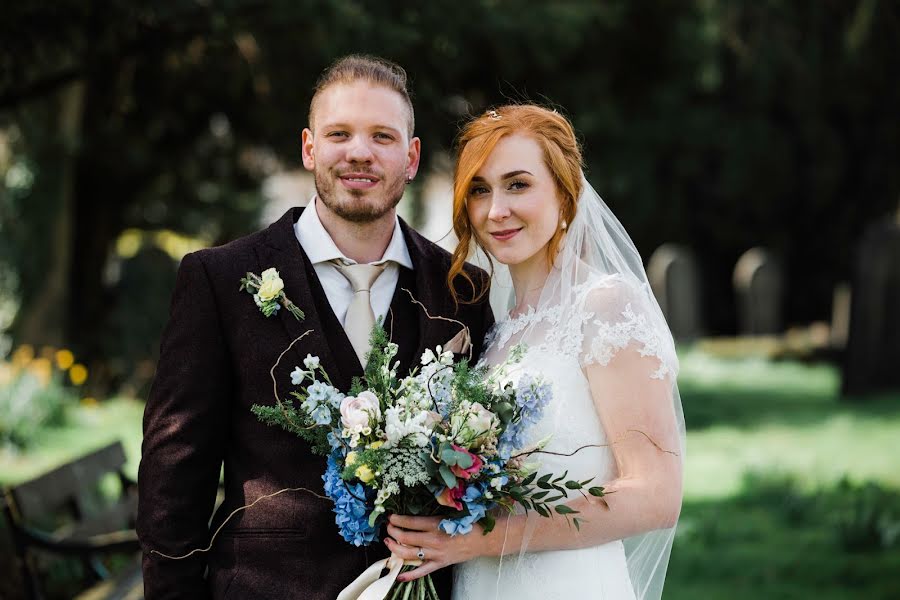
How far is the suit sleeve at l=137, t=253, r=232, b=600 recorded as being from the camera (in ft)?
9.83

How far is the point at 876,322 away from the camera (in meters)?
10.6

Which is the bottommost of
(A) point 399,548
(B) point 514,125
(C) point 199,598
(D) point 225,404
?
(C) point 199,598

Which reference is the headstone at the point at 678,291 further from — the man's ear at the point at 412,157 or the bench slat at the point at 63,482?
the man's ear at the point at 412,157

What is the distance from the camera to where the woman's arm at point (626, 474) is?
116 inches

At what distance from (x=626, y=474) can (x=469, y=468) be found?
680 mm

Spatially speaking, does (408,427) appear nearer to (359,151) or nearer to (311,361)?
(311,361)

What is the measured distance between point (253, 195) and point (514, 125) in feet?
35.3

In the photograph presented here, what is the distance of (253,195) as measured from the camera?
13.7m

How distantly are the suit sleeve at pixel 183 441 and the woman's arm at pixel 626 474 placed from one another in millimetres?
841

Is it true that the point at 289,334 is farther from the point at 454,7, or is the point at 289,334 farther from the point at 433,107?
the point at 433,107

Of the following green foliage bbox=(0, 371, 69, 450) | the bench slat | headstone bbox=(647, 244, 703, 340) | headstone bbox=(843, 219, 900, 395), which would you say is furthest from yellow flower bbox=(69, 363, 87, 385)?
headstone bbox=(647, 244, 703, 340)

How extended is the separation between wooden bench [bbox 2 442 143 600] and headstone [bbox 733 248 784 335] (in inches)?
453

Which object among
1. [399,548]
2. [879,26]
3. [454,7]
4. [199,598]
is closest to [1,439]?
[454,7]

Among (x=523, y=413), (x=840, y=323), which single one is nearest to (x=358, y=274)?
(x=523, y=413)
